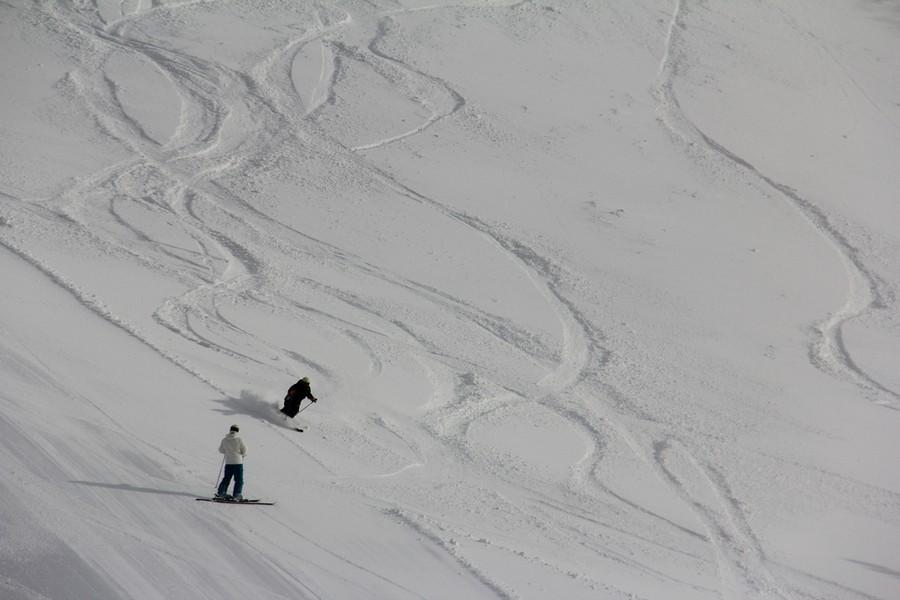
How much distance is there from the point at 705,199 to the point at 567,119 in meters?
3.34

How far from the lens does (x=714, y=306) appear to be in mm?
19344

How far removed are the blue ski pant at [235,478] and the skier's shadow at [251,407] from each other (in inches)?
84.9

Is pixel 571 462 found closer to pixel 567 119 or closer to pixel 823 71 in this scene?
pixel 567 119

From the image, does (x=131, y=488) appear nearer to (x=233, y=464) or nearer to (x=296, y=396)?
(x=233, y=464)

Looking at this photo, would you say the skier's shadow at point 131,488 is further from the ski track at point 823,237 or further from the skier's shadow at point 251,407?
the ski track at point 823,237

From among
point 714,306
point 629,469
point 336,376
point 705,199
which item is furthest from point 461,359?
point 705,199

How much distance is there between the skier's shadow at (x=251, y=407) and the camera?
48.9 feet

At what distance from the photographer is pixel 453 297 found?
18859 mm

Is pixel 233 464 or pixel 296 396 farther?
pixel 296 396

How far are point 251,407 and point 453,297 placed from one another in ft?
15.4

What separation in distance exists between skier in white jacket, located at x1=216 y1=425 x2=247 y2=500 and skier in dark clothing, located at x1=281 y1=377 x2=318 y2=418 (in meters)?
2.03

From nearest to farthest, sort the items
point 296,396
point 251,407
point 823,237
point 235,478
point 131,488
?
point 235,478 → point 131,488 → point 296,396 → point 251,407 → point 823,237

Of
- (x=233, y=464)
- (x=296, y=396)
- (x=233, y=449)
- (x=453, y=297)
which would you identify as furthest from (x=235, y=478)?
(x=453, y=297)

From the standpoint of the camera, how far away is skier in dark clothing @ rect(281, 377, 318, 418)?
48.5ft
